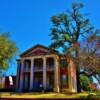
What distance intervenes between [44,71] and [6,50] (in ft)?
87.1

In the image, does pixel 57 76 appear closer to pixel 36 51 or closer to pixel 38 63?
pixel 38 63

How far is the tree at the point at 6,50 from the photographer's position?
30953mm

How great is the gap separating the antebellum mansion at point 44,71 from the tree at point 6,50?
21.0m

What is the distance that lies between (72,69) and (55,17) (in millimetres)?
13940

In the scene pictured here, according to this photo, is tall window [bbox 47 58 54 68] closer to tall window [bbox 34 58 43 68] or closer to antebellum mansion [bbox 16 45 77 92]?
antebellum mansion [bbox 16 45 77 92]

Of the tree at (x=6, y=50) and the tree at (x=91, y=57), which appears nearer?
the tree at (x=91, y=57)

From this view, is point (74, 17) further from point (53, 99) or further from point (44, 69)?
point (53, 99)

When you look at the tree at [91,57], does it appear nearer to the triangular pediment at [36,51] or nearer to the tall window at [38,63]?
the triangular pediment at [36,51]

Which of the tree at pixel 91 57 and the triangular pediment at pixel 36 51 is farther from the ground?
the triangular pediment at pixel 36 51

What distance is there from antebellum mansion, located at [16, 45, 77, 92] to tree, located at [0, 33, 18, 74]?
2104cm

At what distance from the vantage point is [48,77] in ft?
190

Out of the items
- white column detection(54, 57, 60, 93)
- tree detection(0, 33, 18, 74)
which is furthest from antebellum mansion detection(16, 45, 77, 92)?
tree detection(0, 33, 18, 74)

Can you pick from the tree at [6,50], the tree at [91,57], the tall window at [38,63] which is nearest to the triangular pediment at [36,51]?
the tall window at [38,63]

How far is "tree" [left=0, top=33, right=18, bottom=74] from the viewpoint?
102 feet
